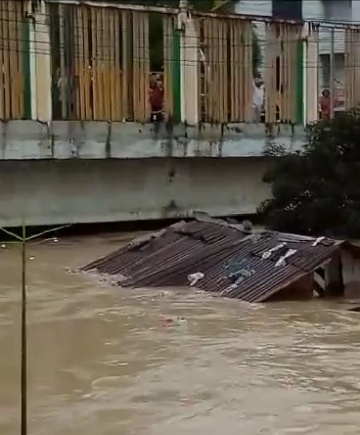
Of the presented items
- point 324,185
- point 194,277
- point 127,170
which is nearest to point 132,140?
point 127,170

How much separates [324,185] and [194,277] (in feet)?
10.6

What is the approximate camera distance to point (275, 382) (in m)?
9.60

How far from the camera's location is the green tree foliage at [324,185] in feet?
55.6

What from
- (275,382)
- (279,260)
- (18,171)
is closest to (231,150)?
(18,171)

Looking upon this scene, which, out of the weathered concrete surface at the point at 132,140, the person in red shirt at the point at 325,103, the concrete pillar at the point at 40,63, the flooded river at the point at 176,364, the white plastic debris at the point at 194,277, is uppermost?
the concrete pillar at the point at 40,63

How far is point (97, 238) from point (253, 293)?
8614 millimetres

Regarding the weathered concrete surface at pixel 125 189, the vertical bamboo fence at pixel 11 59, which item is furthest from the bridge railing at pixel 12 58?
the weathered concrete surface at pixel 125 189

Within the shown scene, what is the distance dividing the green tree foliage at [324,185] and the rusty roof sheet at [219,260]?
4.16 ft

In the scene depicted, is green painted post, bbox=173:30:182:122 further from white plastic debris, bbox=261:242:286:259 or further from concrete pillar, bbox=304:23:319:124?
white plastic debris, bbox=261:242:286:259

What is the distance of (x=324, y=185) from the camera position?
17.2m

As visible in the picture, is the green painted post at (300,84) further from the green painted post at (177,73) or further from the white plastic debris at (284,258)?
the white plastic debris at (284,258)

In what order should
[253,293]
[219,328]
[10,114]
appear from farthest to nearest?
1. [10,114]
2. [253,293]
3. [219,328]

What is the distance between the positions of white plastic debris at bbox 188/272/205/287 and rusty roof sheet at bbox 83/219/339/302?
0.04 meters

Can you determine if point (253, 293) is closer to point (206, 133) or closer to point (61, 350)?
point (61, 350)
